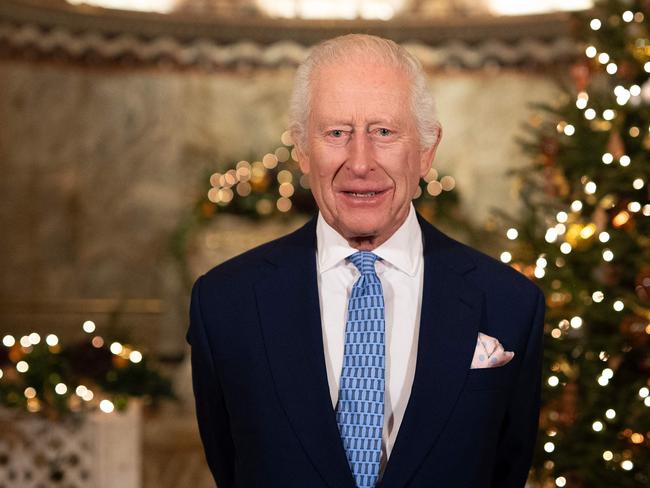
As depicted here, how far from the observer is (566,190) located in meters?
4.86

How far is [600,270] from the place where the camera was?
4660 mm

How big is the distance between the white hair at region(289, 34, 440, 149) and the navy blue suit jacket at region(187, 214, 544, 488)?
26 cm

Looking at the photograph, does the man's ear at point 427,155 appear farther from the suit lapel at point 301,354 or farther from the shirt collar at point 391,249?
the suit lapel at point 301,354

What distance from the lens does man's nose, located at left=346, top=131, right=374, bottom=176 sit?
2.20 meters

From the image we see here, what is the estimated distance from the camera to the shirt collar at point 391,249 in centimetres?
233

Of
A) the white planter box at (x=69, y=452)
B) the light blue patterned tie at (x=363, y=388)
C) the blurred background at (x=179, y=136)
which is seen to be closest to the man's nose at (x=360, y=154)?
the light blue patterned tie at (x=363, y=388)

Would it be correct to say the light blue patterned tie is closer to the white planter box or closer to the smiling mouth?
the smiling mouth

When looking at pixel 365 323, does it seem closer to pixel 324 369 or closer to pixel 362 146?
pixel 324 369

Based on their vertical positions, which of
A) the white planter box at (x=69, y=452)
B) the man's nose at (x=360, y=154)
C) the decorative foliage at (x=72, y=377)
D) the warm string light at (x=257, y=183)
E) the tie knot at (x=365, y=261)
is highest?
the man's nose at (x=360, y=154)

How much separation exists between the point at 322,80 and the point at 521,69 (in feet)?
24.3

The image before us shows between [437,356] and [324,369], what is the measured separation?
9.0 inches

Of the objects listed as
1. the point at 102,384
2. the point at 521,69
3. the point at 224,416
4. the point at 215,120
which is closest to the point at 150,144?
the point at 215,120

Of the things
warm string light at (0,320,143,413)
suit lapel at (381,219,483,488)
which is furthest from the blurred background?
suit lapel at (381,219,483,488)

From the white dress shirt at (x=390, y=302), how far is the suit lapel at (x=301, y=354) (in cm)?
5
